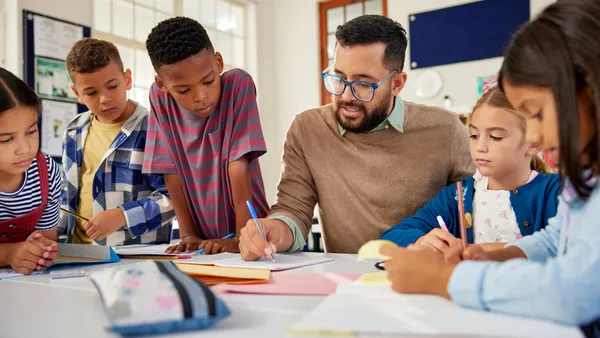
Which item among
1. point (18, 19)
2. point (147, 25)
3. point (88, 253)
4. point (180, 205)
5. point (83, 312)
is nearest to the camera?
point (83, 312)

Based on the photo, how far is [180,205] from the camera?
1.57 m

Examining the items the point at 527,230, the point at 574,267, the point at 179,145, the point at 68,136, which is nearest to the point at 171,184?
the point at 179,145

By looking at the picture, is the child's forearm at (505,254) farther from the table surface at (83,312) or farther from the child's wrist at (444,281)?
the table surface at (83,312)

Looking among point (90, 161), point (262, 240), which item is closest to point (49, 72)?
point (90, 161)

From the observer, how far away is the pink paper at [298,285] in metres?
0.79

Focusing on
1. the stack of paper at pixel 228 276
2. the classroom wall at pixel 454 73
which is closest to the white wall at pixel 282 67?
the classroom wall at pixel 454 73

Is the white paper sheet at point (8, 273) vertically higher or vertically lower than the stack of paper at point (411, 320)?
lower

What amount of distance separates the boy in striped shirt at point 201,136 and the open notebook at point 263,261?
0.12 m

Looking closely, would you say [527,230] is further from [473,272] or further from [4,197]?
[4,197]

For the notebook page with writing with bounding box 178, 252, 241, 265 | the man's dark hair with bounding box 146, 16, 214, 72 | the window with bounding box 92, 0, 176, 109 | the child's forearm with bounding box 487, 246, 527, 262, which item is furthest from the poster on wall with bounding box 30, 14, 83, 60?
the child's forearm with bounding box 487, 246, 527, 262

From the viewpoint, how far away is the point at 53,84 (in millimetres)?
3451

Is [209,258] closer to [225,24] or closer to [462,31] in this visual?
[462,31]

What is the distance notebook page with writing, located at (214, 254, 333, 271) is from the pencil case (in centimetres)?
39

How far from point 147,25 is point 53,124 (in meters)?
1.73
